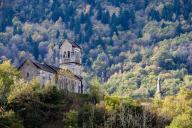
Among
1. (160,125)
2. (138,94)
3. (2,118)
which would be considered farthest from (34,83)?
(138,94)

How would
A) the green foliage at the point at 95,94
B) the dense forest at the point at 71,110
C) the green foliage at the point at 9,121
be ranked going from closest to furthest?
the green foliage at the point at 9,121, the dense forest at the point at 71,110, the green foliage at the point at 95,94

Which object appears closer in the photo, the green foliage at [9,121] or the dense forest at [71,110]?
the green foliage at [9,121]

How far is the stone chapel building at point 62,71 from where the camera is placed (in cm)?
10794

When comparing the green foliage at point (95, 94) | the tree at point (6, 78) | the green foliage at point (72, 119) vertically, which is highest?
the tree at point (6, 78)

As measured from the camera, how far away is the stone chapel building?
10794cm

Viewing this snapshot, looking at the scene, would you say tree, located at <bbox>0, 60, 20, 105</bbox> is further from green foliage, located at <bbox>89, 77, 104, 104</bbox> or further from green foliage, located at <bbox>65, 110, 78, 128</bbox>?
green foliage, located at <bbox>89, 77, 104, 104</bbox>

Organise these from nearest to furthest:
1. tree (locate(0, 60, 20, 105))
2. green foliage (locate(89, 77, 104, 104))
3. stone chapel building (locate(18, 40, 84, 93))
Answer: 1. tree (locate(0, 60, 20, 105))
2. green foliage (locate(89, 77, 104, 104))
3. stone chapel building (locate(18, 40, 84, 93))

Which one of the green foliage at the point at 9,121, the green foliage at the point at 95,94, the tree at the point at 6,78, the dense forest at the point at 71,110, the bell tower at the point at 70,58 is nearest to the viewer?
the green foliage at the point at 9,121

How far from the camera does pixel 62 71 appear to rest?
112688mm

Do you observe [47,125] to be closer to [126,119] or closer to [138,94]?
[126,119]

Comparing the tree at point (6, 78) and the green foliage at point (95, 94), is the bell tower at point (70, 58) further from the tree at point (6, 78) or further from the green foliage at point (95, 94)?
the tree at point (6, 78)

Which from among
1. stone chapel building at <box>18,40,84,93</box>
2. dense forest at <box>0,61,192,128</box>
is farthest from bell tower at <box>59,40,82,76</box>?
dense forest at <box>0,61,192,128</box>

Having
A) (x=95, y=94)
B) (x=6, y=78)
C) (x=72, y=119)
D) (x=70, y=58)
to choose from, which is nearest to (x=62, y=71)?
(x=95, y=94)

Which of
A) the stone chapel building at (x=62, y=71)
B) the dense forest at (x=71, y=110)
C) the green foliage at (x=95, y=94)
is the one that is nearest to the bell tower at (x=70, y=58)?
the stone chapel building at (x=62, y=71)
